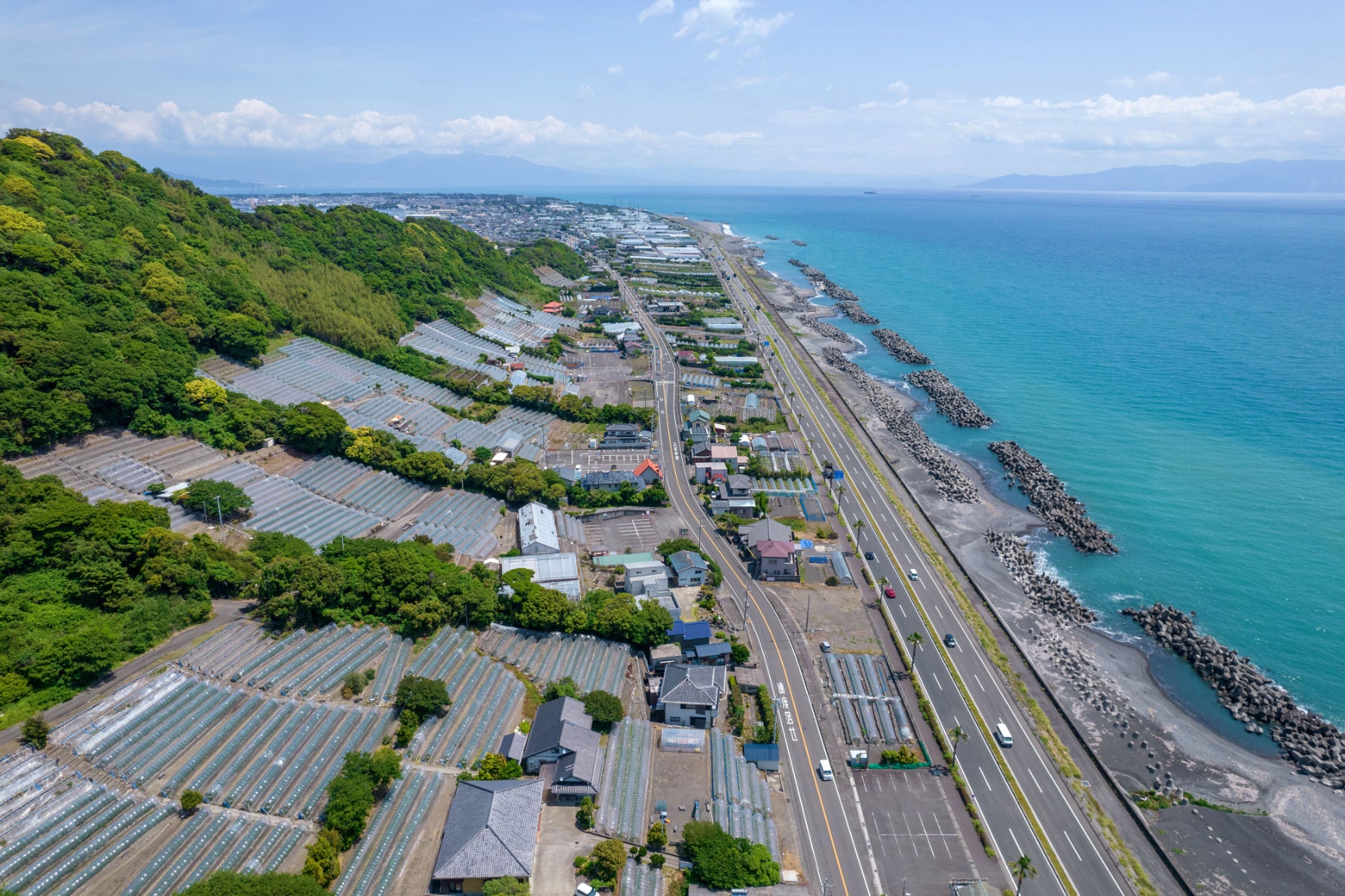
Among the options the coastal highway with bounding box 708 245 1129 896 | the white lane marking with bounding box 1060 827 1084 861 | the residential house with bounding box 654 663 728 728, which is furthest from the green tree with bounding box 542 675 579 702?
the white lane marking with bounding box 1060 827 1084 861

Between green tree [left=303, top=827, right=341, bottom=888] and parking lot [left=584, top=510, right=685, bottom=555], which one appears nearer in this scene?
green tree [left=303, top=827, right=341, bottom=888]

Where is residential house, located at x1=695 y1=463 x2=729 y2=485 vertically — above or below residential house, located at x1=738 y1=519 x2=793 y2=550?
above

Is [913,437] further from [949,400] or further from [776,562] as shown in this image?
[776,562]

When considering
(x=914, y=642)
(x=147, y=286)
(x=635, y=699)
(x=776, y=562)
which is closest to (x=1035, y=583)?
(x=914, y=642)

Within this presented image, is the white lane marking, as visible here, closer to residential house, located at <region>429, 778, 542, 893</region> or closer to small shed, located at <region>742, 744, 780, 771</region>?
small shed, located at <region>742, 744, 780, 771</region>

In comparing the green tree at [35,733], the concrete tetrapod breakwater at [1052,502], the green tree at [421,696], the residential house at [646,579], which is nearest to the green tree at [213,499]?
the green tree at [35,733]

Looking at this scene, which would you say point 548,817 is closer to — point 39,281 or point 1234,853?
point 1234,853

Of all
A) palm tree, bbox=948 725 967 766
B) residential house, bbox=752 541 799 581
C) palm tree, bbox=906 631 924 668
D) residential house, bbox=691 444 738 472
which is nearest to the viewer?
palm tree, bbox=948 725 967 766
